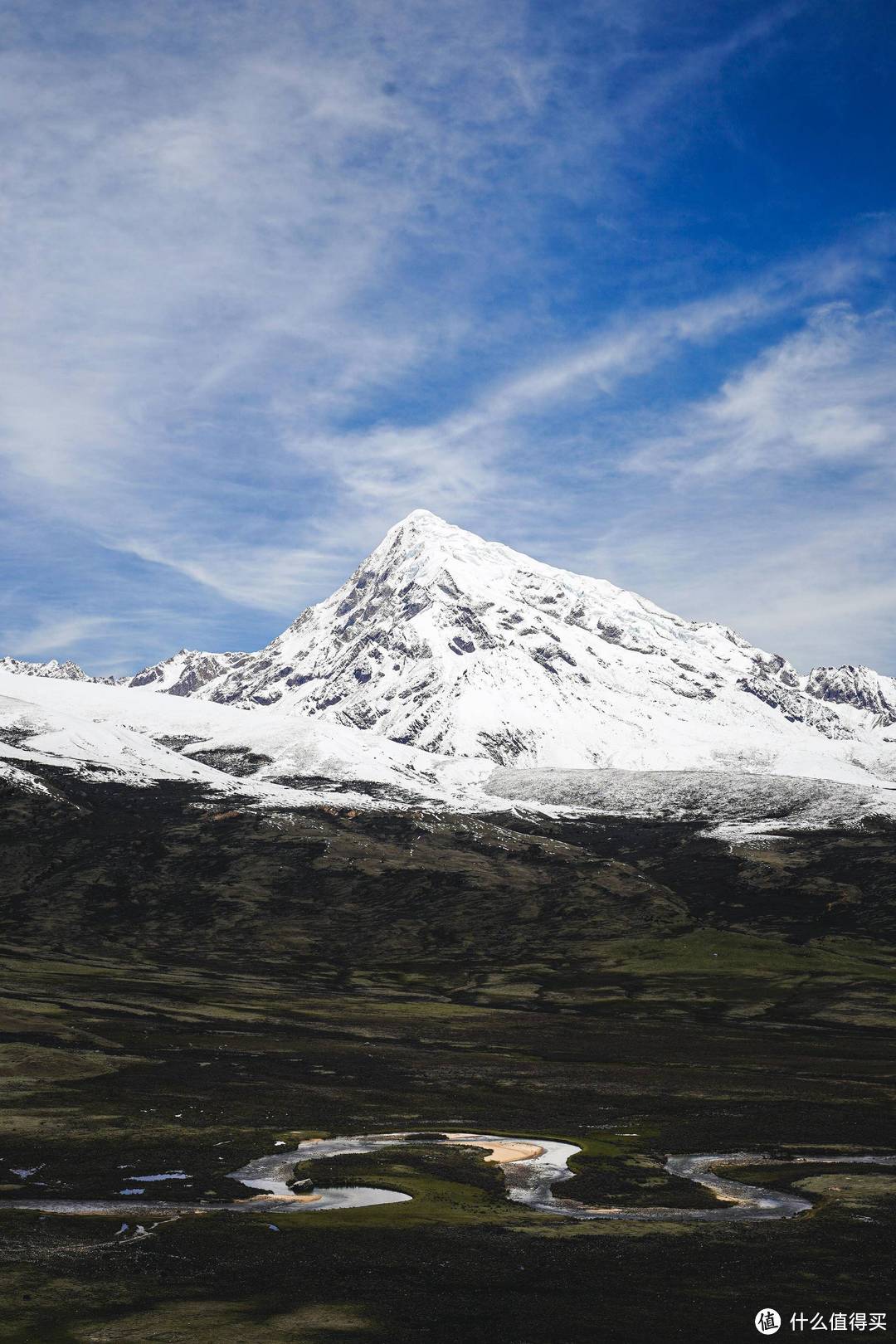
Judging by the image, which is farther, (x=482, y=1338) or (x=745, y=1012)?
(x=745, y=1012)

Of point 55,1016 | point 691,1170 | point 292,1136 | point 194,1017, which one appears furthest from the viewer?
point 194,1017

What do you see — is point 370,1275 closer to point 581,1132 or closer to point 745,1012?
point 581,1132

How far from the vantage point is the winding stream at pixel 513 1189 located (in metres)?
56.8

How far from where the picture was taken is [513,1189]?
65.4 meters

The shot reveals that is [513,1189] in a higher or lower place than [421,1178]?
lower

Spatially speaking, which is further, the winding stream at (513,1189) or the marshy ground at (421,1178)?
the winding stream at (513,1189)

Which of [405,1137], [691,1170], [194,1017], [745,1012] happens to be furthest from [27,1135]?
[745,1012]

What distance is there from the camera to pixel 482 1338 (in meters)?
37.5

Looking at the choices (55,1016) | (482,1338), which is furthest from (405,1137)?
(55,1016)

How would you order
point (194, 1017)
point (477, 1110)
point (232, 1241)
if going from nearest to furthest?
point (232, 1241) → point (477, 1110) → point (194, 1017)

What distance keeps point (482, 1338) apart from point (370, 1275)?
9036mm

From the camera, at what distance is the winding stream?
56.8 metres

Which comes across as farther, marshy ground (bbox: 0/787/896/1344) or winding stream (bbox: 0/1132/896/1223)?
winding stream (bbox: 0/1132/896/1223)

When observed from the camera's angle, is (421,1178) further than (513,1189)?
Yes
